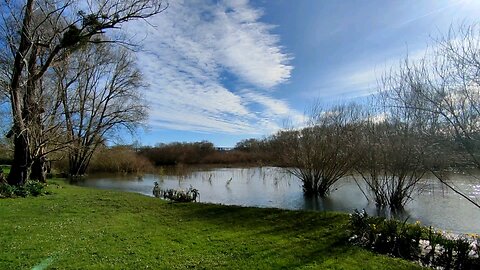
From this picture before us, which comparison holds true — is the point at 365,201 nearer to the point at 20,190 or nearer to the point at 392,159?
the point at 392,159

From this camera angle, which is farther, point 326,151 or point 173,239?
point 326,151

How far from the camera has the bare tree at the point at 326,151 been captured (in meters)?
17.0

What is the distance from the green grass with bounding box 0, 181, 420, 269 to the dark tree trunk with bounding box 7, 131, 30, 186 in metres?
3.74

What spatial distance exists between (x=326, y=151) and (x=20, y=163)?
14365mm

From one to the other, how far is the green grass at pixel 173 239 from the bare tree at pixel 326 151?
755 cm

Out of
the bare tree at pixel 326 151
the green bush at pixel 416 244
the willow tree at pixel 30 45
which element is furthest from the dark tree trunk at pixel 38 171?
the green bush at pixel 416 244

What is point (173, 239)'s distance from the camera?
23.3 feet

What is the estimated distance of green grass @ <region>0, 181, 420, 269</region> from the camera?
18.3 feet

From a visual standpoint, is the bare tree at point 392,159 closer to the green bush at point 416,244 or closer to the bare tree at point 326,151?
the bare tree at point 326,151

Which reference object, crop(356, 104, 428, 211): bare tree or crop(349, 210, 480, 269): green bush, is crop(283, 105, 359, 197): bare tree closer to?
crop(356, 104, 428, 211): bare tree

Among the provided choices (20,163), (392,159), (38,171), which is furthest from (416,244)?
(38,171)

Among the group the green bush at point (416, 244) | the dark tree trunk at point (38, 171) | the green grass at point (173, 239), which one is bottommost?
the green grass at point (173, 239)

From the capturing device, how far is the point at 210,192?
61.5ft

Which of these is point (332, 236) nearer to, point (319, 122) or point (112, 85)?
point (319, 122)
